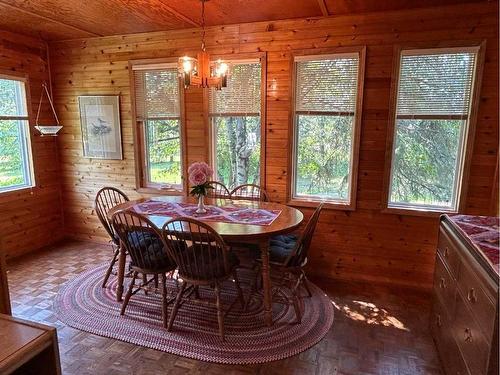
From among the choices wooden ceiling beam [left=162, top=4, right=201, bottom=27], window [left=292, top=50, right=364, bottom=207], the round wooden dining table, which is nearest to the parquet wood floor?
the round wooden dining table

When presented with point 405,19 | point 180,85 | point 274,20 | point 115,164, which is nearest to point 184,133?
point 180,85

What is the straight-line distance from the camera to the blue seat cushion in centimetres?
264

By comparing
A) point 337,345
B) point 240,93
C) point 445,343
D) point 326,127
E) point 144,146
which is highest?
point 240,93

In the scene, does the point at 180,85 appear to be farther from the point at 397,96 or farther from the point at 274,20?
the point at 397,96

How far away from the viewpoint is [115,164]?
4164mm

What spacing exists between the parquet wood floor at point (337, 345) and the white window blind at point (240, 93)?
2.00 m

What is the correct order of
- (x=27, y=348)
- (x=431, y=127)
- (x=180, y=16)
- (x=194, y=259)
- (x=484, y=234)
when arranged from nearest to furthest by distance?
(x=27, y=348), (x=484, y=234), (x=194, y=259), (x=431, y=127), (x=180, y=16)

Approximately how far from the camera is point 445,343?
206 cm

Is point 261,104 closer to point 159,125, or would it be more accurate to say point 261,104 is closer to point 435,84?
point 159,125

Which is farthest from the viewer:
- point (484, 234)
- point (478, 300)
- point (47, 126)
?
point (47, 126)

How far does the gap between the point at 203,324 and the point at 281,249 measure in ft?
2.77

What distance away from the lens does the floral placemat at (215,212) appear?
8.91 feet

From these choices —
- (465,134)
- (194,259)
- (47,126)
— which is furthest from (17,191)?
(465,134)

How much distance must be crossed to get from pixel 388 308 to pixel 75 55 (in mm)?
4414
